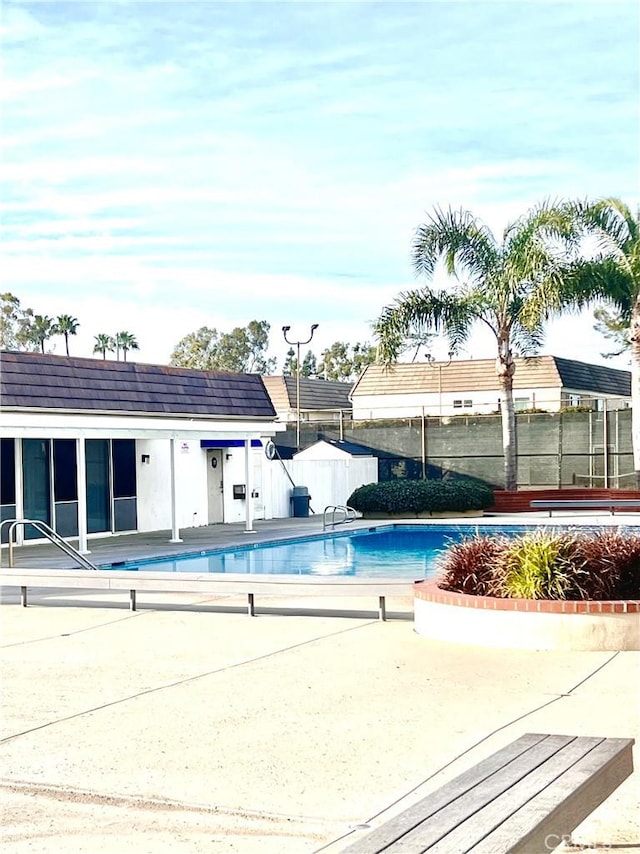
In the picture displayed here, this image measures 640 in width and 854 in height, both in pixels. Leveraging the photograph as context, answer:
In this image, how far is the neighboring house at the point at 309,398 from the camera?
5266cm

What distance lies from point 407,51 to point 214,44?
76.7 inches

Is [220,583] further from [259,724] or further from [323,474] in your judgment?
[323,474]

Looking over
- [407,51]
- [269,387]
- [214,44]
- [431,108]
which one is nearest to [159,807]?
[214,44]

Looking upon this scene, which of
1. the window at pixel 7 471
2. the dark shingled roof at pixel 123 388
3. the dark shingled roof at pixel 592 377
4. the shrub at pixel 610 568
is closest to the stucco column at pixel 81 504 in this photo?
the window at pixel 7 471

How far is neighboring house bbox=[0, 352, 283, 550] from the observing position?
20.8 meters

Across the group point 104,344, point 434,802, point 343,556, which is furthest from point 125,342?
point 434,802

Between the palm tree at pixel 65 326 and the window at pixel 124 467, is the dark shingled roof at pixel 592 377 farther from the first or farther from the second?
the palm tree at pixel 65 326

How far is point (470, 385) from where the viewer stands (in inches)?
1916

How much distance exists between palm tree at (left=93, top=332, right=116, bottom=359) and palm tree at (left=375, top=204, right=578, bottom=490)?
4402 centimetres

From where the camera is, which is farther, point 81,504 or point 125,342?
point 125,342

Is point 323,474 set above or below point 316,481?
above

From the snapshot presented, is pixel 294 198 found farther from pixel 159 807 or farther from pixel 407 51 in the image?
pixel 159 807

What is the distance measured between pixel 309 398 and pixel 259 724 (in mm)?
48247

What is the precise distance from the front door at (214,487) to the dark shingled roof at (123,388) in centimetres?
101
